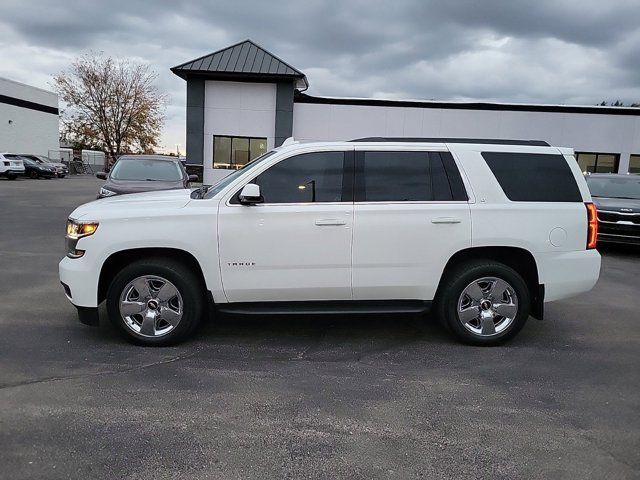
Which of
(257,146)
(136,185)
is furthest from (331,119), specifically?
(136,185)

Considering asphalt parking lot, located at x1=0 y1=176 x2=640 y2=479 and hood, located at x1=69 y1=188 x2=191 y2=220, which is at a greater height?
hood, located at x1=69 y1=188 x2=191 y2=220

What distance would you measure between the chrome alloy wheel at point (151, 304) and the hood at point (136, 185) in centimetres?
611

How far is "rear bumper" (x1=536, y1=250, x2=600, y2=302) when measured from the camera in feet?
17.0

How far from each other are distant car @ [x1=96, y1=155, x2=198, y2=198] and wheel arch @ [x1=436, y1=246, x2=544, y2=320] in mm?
7096

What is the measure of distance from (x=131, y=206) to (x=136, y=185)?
21.1 feet

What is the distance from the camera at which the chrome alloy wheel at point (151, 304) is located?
4.91 meters

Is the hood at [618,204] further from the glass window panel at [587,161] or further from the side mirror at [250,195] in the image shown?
the glass window panel at [587,161]

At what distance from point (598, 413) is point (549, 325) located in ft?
7.60

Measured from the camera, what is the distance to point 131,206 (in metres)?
4.96

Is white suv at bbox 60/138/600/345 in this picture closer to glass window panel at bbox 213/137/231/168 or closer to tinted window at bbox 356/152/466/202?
tinted window at bbox 356/152/466/202

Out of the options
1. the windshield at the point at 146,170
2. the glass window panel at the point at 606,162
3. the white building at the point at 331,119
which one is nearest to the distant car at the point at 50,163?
the white building at the point at 331,119

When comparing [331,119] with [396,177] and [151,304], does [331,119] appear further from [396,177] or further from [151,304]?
[151,304]

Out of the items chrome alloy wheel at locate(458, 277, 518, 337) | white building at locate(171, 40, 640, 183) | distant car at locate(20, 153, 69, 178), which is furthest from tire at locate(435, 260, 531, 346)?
distant car at locate(20, 153, 69, 178)

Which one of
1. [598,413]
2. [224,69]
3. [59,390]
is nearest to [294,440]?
[59,390]
